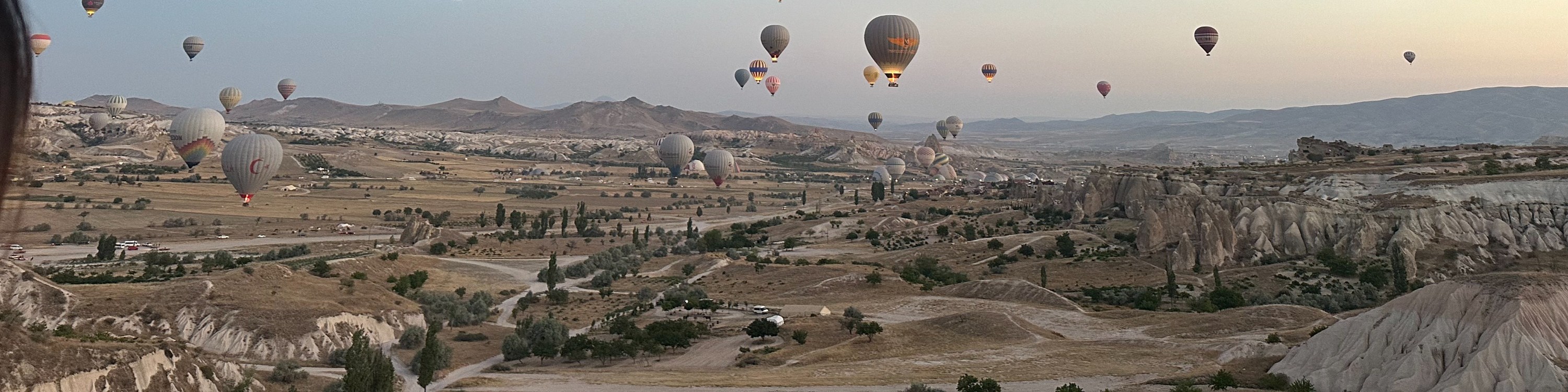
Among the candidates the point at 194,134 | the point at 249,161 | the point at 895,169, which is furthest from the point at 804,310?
the point at 895,169

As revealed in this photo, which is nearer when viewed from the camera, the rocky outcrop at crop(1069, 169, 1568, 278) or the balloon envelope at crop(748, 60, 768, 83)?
the rocky outcrop at crop(1069, 169, 1568, 278)

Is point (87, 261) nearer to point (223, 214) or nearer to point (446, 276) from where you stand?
point (446, 276)

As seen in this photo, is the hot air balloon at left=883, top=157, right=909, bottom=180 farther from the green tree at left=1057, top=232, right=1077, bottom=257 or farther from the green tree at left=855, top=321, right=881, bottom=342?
the green tree at left=855, top=321, right=881, bottom=342

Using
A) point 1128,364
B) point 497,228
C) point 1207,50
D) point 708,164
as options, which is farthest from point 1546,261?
point 708,164

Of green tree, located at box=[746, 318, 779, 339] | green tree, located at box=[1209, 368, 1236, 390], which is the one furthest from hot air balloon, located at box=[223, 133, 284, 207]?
green tree, located at box=[1209, 368, 1236, 390]

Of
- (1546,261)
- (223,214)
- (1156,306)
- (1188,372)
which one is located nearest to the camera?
(1188,372)
